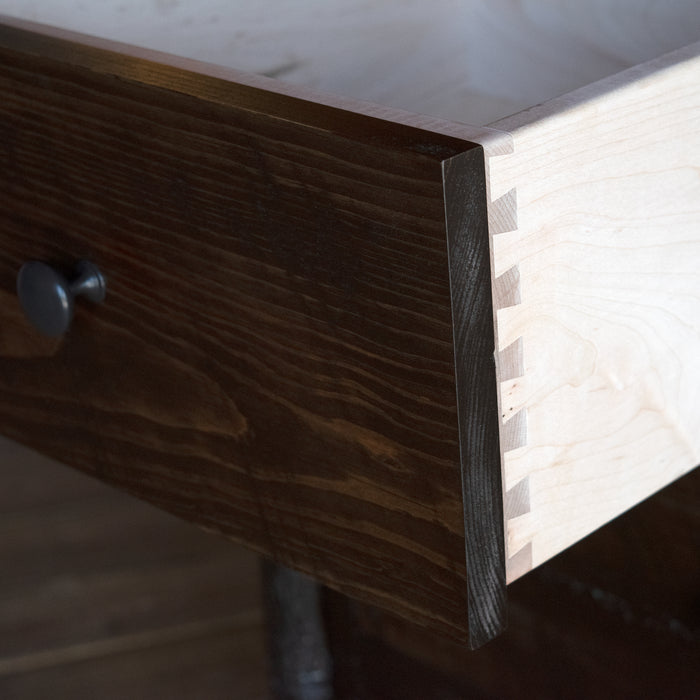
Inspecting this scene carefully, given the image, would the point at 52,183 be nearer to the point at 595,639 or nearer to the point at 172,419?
the point at 172,419

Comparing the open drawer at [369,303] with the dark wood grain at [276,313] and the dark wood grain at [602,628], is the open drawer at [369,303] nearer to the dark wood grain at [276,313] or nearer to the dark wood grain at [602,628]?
the dark wood grain at [276,313]

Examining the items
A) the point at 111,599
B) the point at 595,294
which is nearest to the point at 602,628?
the point at 595,294

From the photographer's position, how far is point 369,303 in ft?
1.08

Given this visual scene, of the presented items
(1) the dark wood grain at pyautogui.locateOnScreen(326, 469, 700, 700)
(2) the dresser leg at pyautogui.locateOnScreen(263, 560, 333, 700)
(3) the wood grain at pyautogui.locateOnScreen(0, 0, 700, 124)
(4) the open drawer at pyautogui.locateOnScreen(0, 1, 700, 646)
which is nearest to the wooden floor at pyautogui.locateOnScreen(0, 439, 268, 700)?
(2) the dresser leg at pyautogui.locateOnScreen(263, 560, 333, 700)

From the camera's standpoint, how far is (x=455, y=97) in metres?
0.73

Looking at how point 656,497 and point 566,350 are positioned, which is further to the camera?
point 656,497

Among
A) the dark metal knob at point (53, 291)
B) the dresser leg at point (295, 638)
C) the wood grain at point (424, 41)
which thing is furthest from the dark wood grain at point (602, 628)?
the dark metal knob at point (53, 291)

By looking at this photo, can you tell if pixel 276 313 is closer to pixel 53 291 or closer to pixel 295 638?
pixel 53 291

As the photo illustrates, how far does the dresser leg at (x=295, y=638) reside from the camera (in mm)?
925

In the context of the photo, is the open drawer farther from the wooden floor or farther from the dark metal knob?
the wooden floor

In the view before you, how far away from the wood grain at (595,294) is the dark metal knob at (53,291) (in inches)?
6.8

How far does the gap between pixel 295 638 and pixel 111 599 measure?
424mm

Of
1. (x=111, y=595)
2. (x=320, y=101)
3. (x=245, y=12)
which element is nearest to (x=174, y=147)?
(x=320, y=101)

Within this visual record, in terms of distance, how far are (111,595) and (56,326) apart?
3.11ft
